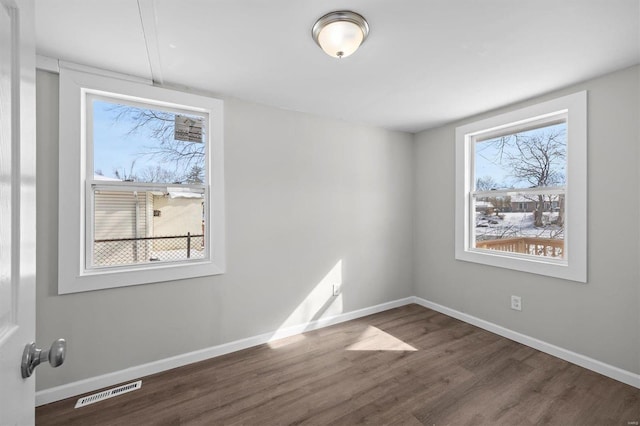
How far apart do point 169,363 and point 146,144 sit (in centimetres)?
182

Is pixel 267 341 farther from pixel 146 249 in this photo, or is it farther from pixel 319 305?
pixel 146 249

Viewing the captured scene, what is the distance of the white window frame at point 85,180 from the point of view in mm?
1978

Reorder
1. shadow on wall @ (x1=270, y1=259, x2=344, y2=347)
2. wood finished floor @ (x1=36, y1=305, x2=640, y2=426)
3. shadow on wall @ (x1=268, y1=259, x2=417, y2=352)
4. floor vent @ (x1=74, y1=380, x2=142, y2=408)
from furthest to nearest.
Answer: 1. shadow on wall @ (x1=270, y1=259, x2=344, y2=347)
2. shadow on wall @ (x1=268, y1=259, x2=417, y2=352)
3. floor vent @ (x1=74, y1=380, x2=142, y2=408)
4. wood finished floor @ (x1=36, y1=305, x2=640, y2=426)

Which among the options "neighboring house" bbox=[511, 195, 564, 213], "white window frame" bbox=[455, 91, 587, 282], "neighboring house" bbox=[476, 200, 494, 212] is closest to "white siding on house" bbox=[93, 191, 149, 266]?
"white window frame" bbox=[455, 91, 587, 282]

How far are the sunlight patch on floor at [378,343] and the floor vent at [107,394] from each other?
5.72 feet

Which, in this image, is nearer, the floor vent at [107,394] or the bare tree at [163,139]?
the floor vent at [107,394]

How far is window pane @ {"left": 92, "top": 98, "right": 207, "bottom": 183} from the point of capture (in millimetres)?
2199

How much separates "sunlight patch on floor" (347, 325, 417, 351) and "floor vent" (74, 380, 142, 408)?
174 centimetres

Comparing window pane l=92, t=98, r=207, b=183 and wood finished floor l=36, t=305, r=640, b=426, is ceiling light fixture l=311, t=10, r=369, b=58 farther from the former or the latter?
wood finished floor l=36, t=305, r=640, b=426

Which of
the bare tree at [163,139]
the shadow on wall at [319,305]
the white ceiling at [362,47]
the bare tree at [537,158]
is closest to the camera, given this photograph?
the white ceiling at [362,47]

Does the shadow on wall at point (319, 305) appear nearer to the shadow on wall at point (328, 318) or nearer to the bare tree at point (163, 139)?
the shadow on wall at point (328, 318)

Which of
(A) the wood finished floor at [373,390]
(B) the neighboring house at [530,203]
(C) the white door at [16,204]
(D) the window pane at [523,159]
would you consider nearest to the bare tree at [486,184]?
(D) the window pane at [523,159]

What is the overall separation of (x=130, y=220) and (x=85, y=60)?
118cm

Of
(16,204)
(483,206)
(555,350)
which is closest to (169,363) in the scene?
(16,204)
